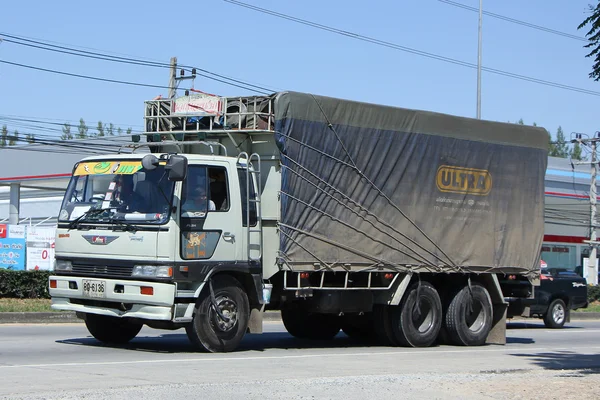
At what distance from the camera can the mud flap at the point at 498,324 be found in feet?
53.8

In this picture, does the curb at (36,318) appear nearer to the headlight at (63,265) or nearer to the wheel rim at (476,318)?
the headlight at (63,265)

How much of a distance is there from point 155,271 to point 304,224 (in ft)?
8.40

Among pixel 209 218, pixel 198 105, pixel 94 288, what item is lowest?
pixel 94 288

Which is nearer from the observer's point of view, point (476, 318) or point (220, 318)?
point (220, 318)

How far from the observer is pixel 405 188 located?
48.6ft

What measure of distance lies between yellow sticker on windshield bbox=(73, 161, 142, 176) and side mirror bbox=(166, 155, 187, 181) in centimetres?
71

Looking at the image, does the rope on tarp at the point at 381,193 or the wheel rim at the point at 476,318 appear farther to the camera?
the wheel rim at the point at 476,318

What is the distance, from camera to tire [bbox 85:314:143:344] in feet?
44.5

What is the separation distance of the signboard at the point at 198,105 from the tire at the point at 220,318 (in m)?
2.62

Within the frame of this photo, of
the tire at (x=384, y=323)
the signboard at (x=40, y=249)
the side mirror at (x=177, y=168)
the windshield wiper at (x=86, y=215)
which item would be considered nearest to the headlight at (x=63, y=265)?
the windshield wiper at (x=86, y=215)

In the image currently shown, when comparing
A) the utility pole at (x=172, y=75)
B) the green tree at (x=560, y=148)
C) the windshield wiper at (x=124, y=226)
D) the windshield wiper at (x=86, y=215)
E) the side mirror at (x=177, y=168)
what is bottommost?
the windshield wiper at (x=124, y=226)

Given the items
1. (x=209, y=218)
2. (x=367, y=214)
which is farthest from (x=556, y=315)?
(x=209, y=218)

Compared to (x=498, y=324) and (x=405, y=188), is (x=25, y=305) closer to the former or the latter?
(x=405, y=188)

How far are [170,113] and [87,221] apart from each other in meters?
2.46
